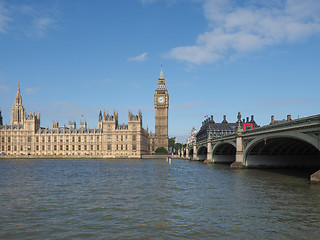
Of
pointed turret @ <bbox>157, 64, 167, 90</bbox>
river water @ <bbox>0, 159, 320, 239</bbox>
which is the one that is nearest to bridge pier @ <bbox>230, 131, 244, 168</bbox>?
river water @ <bbox>0, 159, 320, 239</bbox>

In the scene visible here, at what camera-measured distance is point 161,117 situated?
185m

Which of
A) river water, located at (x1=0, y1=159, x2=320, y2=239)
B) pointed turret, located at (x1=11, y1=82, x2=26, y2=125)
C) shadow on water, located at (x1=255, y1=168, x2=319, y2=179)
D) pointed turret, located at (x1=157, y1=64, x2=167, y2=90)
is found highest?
pointed turret, located at (x1=157, y1=64, x2=167, y2=90)

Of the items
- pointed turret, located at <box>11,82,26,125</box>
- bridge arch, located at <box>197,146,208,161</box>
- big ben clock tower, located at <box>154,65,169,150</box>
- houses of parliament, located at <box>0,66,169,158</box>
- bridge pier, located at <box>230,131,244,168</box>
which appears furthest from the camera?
big ben clock tower, located at <box>154,65,169,150</box>

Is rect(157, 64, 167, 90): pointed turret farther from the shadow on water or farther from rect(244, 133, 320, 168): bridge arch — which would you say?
the shadow on water

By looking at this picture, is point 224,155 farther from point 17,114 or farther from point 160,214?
point 17,114

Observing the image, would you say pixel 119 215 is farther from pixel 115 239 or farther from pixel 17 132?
pixel 17 132

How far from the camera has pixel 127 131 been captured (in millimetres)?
146375

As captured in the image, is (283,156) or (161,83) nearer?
(283,156)

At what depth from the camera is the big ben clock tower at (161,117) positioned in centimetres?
18301

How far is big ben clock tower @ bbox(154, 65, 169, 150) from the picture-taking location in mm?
183012

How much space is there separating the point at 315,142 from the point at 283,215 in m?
16.4

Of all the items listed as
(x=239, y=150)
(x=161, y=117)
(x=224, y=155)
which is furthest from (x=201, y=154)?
(x=161, y=117)

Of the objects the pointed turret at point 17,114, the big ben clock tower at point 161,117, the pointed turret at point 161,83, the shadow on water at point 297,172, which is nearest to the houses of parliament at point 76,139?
the pointed turret at point 17,114

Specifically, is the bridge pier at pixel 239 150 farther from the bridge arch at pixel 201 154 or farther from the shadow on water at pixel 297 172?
the bridge arch at pixel 201 154
